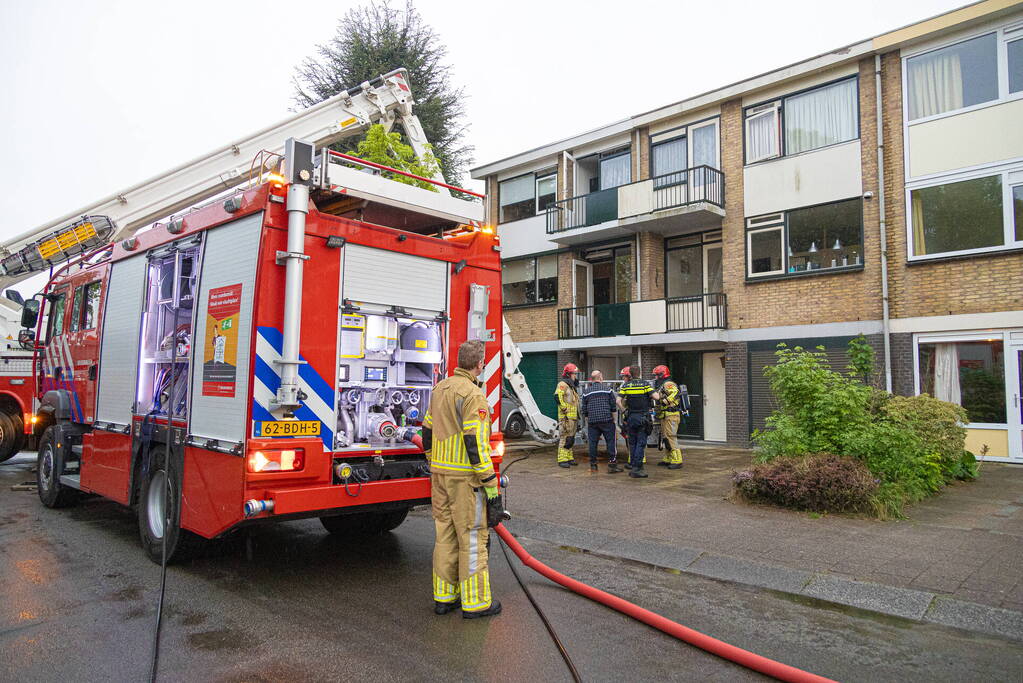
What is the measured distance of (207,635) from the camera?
417cm

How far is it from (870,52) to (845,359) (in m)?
6.19

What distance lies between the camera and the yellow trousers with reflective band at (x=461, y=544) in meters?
4.49

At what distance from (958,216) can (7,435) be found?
16840 mm

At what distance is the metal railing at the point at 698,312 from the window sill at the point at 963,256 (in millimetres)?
3853

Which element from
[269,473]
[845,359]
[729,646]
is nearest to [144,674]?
[269,473]

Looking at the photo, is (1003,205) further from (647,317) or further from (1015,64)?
(647,317)

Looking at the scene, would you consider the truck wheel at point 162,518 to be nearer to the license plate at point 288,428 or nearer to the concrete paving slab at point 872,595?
the license plate at point 288,428

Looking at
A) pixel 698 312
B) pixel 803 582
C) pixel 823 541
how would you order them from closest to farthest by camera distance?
pixel 803 582 < pixel 823 541 < pixel 698 312

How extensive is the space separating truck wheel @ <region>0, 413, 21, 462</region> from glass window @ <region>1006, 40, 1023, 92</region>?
17989 mm

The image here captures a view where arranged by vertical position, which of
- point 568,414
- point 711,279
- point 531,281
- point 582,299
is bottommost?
point 568,414

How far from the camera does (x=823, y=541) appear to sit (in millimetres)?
6375

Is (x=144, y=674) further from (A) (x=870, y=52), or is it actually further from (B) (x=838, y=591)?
(A) (x=870, y=52)

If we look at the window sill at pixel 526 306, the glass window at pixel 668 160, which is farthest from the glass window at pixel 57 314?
the glass window at pixel 668 160

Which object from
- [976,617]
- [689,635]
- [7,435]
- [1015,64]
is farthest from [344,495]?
[1015,64]
